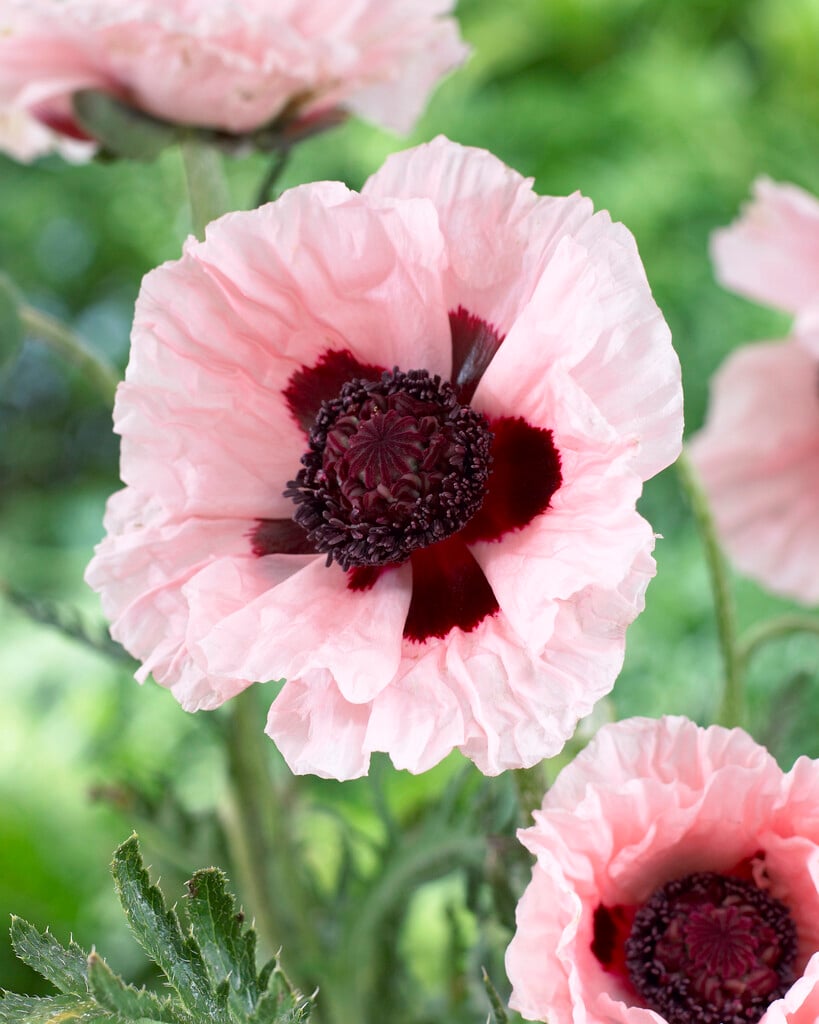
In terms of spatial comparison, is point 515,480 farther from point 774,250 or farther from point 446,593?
point 774,250

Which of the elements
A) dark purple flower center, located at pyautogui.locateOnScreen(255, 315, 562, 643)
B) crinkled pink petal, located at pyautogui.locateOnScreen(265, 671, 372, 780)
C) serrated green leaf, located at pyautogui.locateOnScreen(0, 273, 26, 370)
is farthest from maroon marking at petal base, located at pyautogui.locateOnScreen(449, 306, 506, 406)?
serrated green leaf, located at pyautogui.locateOnScreen(0, 273, 26, 370)

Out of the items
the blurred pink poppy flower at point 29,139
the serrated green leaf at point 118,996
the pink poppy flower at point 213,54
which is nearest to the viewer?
the serrated green leaf at point 118,996

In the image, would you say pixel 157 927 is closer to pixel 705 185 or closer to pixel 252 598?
pixel 252 598

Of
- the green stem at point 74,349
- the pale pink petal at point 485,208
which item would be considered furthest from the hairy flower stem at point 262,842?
the pale pink petal at point 485,208

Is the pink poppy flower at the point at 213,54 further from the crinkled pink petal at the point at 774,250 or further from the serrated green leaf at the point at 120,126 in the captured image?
the crinkled pink petal at the point at 774,250

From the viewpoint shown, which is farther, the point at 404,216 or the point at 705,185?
the point at 705,185

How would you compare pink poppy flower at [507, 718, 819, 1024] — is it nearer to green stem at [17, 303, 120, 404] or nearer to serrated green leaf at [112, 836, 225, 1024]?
serrated green leaf at [112, 836, 225, 1024]

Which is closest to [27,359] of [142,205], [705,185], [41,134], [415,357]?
[142,205]

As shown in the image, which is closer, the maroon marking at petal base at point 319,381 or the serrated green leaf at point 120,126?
the maroon marking at petal base at point 319,381
